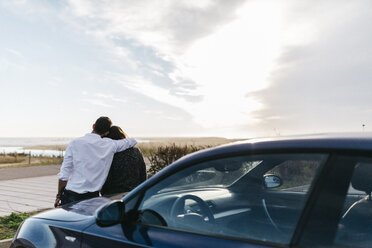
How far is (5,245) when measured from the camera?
5043 millimetres

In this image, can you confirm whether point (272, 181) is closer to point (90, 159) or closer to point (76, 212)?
point (76, 212)

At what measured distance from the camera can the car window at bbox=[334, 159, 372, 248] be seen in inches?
71.1

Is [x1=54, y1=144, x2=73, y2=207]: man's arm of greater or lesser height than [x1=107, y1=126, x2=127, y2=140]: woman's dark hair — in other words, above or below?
below

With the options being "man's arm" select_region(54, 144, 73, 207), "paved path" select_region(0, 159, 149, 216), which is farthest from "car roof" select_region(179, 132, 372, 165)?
"paved path" select_region(0, 159, 149, 216)

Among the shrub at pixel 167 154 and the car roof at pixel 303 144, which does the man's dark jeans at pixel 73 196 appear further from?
the shrub at pixel 167 154

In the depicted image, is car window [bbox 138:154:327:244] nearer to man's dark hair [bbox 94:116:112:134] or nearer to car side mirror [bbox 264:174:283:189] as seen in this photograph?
car side mirror [bbox 264:174:283:189]

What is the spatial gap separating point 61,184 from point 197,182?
2808mm

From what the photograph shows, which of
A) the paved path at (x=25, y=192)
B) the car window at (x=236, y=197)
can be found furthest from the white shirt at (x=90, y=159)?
the paved path at (x=25, y=192)

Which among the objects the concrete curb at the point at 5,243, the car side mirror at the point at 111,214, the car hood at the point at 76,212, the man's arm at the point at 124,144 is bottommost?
the concrete curb at the point at 5,243

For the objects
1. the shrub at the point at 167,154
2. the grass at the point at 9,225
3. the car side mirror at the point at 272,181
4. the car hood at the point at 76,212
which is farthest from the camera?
the shrub at the point at 167,154

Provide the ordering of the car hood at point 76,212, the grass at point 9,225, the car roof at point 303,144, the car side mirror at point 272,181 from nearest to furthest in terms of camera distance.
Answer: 1. the car roof at point 303,144
2. the car side mirror at point 272,181
3. the car hood at point 76,212
4. the grass at point 9,225

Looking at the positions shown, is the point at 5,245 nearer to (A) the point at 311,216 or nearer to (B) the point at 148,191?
(B) the point at 148,191

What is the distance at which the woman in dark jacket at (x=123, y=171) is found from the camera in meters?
4.71

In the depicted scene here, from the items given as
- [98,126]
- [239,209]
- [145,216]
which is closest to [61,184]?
[98,126]
